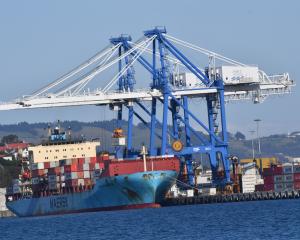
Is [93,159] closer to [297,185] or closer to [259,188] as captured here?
[259,188]

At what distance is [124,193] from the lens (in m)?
112

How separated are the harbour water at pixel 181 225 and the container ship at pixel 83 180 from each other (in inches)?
160

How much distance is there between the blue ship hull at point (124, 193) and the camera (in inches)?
4350

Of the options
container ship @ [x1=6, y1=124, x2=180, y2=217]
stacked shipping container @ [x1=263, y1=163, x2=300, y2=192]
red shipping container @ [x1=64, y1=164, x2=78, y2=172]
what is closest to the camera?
container ship @ [x1=6, y1=124, x2=180, y2=217]

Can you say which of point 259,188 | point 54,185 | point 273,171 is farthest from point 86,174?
point 273,171

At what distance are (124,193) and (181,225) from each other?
101 feet

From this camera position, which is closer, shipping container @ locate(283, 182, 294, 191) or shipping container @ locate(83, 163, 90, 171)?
shipping container @ locate(83, 163, 90, 171)

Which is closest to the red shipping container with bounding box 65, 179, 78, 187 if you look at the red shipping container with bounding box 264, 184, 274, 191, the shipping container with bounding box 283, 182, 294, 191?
the red shipping container with bounding box 264, 184, 274, 191

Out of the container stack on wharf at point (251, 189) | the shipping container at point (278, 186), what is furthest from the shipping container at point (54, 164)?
the shipping container at point (278, 186)

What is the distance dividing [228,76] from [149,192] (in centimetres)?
1145

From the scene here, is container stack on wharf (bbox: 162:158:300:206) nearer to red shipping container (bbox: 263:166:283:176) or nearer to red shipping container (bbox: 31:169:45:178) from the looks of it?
red shipping container (bbox: 263:166:283:176)

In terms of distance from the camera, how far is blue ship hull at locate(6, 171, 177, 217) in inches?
4350

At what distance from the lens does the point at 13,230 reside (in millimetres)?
94312

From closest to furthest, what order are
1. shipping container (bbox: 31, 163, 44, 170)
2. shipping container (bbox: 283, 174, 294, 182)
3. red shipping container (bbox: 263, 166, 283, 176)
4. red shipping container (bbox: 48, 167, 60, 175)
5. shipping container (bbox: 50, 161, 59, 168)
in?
red shipping container (bbox: 48, 167, 60, 175)
shipping container (bbox: 50, 161, 59, 168)
shipping container (bbox: 31, 163, 44, 170)
shipping container (bbox: 283, 174, 294, 182)
red shipping container (bbox: 263, 166, 283, 176)
